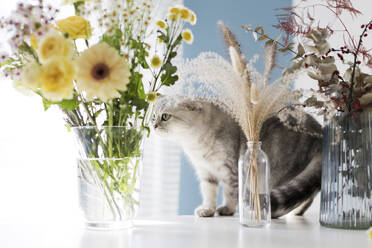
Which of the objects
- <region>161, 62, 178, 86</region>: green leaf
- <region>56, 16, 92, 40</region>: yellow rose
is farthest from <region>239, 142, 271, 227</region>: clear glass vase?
<region>56, 16, 92, 40</region>: yellow rose

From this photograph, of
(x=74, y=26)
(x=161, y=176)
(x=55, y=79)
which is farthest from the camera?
(x=161, y=176)

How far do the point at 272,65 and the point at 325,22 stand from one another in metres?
0.68

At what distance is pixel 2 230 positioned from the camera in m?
1.11

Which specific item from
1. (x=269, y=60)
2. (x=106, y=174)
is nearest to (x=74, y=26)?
(x=106, y=174)

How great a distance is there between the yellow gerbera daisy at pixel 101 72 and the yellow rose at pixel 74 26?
7 centimetres

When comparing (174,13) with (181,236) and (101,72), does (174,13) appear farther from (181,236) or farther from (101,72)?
(181,236)

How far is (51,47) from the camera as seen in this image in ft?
2.83

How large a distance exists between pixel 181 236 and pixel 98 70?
435mm

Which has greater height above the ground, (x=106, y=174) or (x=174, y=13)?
(x=174, y=13)

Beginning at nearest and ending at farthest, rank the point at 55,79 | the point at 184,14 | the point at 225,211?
1. the point at 55,79
2. the point at 184,14
3. the point at 225,211

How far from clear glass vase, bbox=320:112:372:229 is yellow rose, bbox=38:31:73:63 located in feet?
2.39

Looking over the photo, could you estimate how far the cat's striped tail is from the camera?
1.26m

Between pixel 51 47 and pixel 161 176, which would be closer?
pixel 51 47

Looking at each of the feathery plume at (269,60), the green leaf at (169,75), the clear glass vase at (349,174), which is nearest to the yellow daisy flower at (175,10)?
the green leaf at (169,75)
